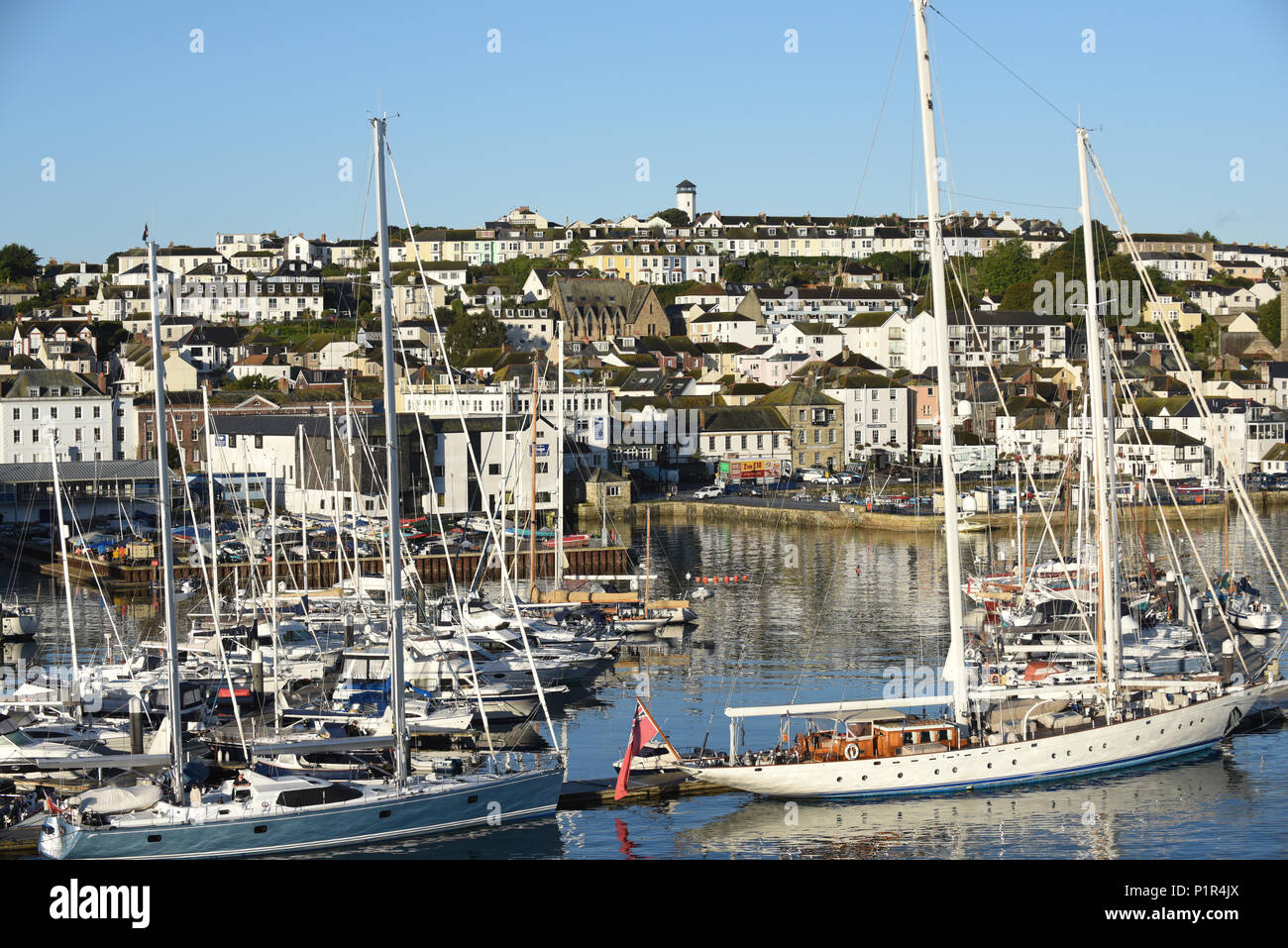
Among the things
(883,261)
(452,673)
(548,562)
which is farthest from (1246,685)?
(883,261)

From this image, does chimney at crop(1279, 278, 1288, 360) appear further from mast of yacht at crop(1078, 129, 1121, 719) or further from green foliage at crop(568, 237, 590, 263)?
mast of yacht at crop(1078, 129, 1121, 719)

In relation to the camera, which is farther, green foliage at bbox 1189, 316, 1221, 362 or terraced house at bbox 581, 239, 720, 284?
terraced house at bbox 581, 239, 720, 284

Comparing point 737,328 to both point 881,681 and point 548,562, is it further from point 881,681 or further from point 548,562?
point 881,681

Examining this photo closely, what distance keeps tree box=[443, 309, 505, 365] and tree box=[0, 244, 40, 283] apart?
125ft

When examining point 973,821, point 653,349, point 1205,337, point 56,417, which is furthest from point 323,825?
point 1205,337

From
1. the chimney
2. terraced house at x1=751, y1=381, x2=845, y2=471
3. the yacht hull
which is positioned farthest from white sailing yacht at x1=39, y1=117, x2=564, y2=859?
the chimney

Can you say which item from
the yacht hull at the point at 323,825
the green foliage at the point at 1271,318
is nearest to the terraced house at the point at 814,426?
the green foliage at the point at 1271,318

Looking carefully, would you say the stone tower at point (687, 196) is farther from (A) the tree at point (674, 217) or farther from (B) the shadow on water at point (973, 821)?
(B) the shadow on water at point (973, 821)

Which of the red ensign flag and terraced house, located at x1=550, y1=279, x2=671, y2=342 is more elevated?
terraced house, located at x1=550, y1=279, x2=671, y2=342

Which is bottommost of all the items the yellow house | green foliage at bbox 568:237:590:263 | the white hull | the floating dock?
the white hull

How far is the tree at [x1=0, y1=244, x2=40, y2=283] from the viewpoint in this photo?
101312 millimetres

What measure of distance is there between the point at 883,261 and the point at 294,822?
98817 mm

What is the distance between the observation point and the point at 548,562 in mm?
40438

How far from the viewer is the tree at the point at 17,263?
101312mm
